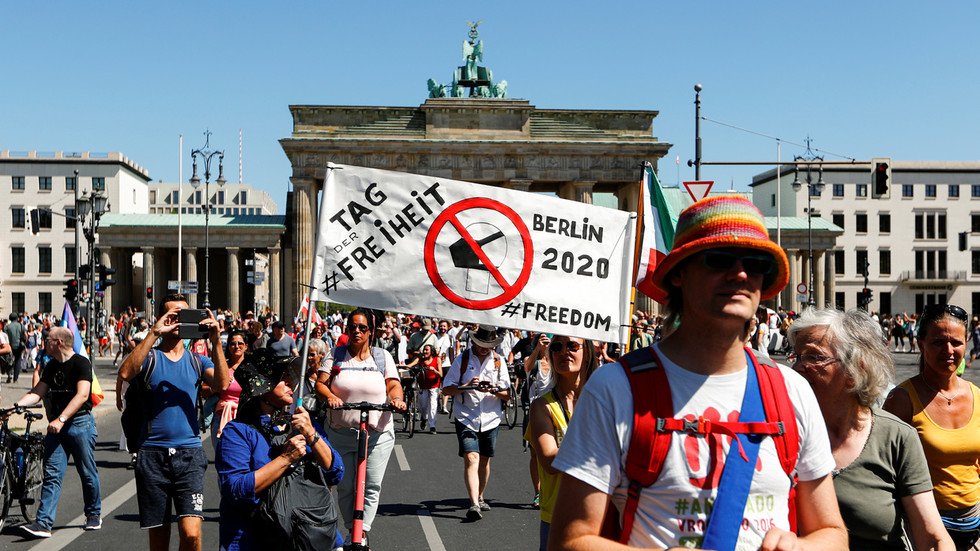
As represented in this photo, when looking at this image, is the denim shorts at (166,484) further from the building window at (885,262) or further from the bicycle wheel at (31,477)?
the building window at (885,262)

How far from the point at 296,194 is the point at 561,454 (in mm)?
70588

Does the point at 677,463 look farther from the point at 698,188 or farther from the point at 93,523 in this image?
the point at 698,188

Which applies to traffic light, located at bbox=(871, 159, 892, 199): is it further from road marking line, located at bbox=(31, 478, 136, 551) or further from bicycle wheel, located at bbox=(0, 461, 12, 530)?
bicycle wheel, located at bbox=(0, 461, 12, 530)

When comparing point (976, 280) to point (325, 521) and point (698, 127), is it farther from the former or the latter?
point (325, 521)

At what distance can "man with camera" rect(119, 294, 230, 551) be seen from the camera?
6324 mm

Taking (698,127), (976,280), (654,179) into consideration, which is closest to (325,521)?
(654,179)

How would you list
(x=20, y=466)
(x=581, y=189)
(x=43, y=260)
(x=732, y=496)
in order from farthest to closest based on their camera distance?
(x=43, y=260) < (x=581, y=189) < (x=20, y=466) < (x=732, y=496)

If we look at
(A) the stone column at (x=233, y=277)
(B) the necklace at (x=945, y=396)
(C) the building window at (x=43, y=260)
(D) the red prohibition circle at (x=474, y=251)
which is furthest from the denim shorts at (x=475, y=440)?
(C) the building window at (x=43, y=260)

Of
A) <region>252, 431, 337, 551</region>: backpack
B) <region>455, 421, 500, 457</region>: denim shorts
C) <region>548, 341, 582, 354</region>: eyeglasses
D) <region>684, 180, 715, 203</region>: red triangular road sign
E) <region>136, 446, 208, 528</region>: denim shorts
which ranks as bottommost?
<region>455, 421, 500, 457</region>: denim shorts

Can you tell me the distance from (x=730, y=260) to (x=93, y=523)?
306 inches

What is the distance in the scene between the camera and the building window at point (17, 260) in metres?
90.3

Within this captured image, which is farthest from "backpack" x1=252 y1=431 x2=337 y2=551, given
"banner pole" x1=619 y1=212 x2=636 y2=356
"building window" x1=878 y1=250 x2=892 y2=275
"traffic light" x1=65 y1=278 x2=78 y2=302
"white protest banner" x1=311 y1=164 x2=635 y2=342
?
"building window" x1=878 y1=250 x2=892 y2=275

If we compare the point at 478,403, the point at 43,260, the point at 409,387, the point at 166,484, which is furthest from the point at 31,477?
the point at 43,260

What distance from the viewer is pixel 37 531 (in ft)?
28.3
